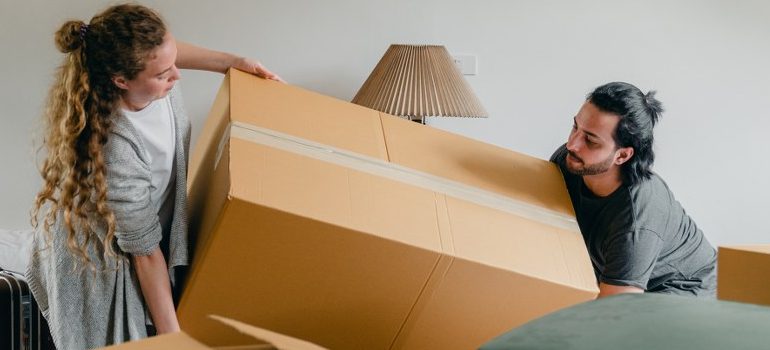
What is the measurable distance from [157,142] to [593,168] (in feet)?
2.80

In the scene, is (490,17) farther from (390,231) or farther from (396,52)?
(390,231)

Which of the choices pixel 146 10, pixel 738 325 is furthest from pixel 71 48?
pixel 738 325

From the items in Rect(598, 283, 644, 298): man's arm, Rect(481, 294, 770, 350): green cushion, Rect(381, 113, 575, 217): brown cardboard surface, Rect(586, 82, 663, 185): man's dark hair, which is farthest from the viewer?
Rect(586, 82, 663, 185): man's dark hair

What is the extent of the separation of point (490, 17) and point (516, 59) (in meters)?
0.16

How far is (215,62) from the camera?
6.06ft

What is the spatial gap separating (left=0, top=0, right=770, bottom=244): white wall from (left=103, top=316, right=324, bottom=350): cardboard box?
1.92m

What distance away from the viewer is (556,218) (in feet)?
5.17

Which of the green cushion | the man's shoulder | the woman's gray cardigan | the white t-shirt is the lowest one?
the woman's gray cardigan

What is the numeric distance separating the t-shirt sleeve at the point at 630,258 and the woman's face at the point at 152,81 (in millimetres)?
909

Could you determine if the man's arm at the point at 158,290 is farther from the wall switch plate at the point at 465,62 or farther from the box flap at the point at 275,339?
the wall switch plate at the point at 465,62

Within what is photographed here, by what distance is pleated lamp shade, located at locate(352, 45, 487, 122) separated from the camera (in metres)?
2.65

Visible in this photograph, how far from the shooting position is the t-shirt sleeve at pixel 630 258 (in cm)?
179

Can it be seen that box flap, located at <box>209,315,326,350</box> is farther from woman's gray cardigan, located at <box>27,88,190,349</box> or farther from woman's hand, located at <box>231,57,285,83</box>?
woman's hand, located at <box>231,57,285,83</box>

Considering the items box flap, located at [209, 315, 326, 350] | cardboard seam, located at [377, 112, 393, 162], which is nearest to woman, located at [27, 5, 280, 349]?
cardboard seam, located at [377, 112, 393, 162]
